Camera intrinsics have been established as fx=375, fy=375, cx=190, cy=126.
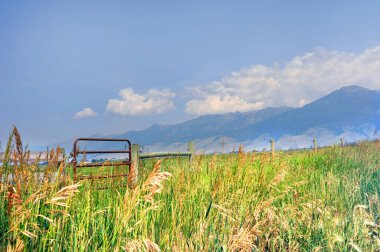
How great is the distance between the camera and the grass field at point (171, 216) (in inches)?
108

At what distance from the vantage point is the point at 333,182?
7152 mm

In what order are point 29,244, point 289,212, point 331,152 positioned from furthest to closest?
1. point 331,152
2. point 289,212
3. point 29,244

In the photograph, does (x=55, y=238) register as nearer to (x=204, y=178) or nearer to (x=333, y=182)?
(x=204, y=178)

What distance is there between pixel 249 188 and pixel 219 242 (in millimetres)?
2044

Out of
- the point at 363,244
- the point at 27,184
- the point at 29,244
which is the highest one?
the point at 27,184

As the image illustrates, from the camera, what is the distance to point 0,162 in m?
3.20

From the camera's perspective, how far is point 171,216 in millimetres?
4078

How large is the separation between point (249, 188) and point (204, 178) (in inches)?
27.8

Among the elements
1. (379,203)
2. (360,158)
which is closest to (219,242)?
(379,203)

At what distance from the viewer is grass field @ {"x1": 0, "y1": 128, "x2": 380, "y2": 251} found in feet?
8.97

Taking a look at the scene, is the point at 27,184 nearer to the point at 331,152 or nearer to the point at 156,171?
the point at 156,171

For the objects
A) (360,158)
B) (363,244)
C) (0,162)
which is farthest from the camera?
(360,158)

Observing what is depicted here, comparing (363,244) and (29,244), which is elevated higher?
(29,244)

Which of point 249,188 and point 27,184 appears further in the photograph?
point 249,188
